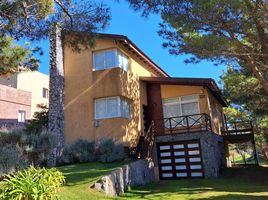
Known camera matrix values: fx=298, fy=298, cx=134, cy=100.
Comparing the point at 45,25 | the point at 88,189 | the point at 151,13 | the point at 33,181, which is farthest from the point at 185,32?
the point at 33,181

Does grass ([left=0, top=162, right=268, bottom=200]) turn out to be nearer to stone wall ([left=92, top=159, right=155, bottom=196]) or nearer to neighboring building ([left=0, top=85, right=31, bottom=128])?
stone wall ([left=92, top=159, right=155, bottom=196])

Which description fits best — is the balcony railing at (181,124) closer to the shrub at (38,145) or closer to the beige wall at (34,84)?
the shrub at (38,145)

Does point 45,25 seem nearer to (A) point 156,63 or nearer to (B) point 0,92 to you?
(A) point 156,63

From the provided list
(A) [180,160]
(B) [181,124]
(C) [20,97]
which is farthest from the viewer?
(C) [20,97]

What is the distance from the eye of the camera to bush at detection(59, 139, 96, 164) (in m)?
15.1

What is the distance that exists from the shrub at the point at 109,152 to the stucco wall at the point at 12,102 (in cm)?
1734

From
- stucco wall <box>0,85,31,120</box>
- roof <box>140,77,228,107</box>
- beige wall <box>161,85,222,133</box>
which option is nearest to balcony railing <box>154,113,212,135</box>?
beige wall <box>161,85,222,133</box>

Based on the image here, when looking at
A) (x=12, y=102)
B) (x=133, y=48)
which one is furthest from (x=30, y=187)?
(x=12, y=102)

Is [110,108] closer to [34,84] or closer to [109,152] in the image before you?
[109,152]

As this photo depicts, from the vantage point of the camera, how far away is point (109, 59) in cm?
1803

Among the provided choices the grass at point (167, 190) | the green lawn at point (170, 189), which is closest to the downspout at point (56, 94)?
the grass at point (167, 190)

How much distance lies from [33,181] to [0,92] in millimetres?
23767

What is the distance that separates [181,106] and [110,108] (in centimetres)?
552

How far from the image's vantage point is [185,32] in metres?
12.0
